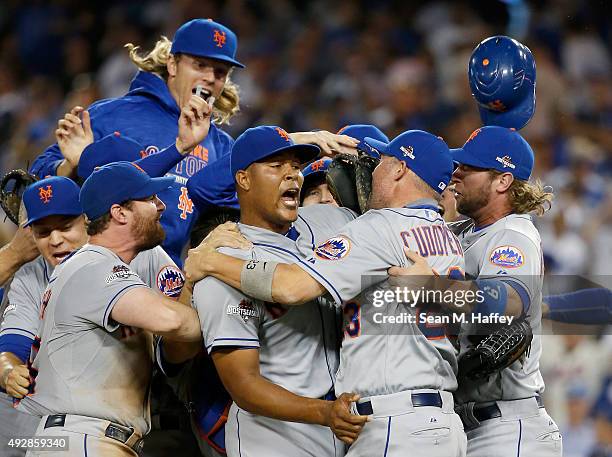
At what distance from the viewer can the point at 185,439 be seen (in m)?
4.96

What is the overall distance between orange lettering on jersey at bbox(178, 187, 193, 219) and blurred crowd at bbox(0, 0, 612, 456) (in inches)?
173

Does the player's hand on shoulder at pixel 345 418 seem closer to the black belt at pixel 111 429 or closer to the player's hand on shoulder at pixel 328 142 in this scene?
the black belt at pixel 111 429

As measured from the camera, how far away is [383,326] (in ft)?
12.7

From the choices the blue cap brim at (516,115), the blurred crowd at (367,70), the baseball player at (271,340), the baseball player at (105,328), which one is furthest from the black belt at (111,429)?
the blurred crowd at (367,70)

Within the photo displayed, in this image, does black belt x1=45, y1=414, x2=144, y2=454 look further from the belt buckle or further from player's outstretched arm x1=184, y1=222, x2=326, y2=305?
the belt buckle

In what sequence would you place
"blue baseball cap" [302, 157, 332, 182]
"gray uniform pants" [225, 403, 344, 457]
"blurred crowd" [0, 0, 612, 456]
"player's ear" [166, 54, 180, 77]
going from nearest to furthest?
"gray uniform pants" [225, 403, 344, 457]
"blue baseball cap" [302, 157, 332, 182]
"player's ear" [166, 54, 180, 77]
"blurred crowd" [0, 0, 612, 456]

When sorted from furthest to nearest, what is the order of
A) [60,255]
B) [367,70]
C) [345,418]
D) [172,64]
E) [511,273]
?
[367,70] → [172,64] → [60,255] → [511,273] → [345,418]

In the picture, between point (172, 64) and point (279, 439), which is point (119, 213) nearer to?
point (279, 439)

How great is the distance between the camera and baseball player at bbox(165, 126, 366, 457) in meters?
3.79

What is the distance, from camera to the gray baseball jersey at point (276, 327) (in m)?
3.87

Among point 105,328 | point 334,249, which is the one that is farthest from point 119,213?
point 334,249

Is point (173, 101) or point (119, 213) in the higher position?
point (173, 101)

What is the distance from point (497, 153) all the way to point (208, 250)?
1.50 meters

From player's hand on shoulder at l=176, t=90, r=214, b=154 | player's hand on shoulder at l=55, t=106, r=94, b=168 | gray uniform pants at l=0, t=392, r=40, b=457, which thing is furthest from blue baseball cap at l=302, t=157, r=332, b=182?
gray uniform pants at l=0, t=392, r=40, b=457
